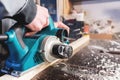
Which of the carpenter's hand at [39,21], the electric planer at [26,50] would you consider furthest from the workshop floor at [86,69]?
the carpenter's hand at [39,21]

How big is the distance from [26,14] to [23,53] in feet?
0.43

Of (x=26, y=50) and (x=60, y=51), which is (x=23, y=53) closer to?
(x=26, y=50)

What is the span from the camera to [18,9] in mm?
500

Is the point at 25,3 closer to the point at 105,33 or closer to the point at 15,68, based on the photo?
the point at 15,68

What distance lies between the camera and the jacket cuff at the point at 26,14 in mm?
506

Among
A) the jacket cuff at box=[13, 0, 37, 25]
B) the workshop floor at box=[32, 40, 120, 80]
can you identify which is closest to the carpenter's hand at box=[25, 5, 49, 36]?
the jacket cuff at box=[13, 0, 37, 25]

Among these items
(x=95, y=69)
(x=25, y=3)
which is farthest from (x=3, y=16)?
(x=95, y=69)

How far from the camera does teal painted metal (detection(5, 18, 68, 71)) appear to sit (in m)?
0.51

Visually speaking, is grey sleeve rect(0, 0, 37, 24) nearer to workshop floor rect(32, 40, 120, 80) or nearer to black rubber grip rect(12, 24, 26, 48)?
black rubber grip rect(12, 24, 26, 48)

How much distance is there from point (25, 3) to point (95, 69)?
36cm

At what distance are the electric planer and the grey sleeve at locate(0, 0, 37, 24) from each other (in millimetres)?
50

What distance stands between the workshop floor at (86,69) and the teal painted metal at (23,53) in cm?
6

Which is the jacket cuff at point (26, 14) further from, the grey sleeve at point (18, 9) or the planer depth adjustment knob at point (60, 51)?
the planer depth adjustment knob at point (60, 51)

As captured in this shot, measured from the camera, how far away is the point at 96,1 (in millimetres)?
1802
